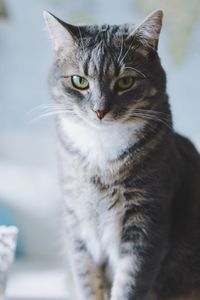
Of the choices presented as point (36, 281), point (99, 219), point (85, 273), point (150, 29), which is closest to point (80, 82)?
point (150, 29)

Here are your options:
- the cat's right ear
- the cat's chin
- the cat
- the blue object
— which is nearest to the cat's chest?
the cat

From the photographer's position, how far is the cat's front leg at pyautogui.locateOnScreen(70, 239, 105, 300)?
4.12 feet

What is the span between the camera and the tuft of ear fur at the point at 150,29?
110 cm

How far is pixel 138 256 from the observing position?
45.1 inches

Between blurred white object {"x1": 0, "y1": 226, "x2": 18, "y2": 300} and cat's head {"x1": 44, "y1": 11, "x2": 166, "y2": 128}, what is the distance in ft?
0.92

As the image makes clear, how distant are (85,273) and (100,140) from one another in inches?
12.4

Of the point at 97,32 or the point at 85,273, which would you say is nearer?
the point at 97,32

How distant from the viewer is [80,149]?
46.8 inches

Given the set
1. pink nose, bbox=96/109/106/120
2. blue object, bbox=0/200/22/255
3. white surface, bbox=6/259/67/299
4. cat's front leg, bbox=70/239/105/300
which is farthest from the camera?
blue object, bbox=0/200/22/255

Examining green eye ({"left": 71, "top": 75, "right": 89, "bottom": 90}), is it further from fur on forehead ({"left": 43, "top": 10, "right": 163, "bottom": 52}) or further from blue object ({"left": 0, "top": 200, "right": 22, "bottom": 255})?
blue object ({"left": 0, "top": 200, "right": 22, "bottom": 255})

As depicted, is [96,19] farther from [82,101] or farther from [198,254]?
[198,254]

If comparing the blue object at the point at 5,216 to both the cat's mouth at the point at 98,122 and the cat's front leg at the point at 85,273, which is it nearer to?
the cat's front leg at the point at 85,273

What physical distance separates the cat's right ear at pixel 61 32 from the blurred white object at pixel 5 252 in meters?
0.40

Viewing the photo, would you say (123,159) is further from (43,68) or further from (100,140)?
(43,68)
